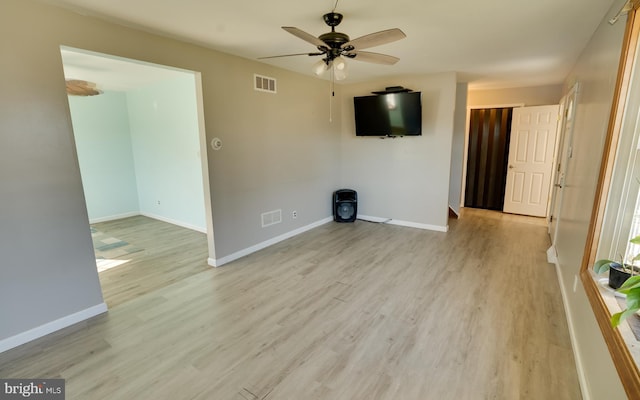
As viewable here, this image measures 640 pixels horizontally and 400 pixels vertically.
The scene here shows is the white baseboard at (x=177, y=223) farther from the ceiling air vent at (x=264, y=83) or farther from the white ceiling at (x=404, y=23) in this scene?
the white ceiling at (x=404, y=23)

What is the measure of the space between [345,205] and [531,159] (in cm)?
369

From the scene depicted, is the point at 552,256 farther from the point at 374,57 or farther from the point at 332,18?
the point at 332,18

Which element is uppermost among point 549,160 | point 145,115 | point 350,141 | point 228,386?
point 145,115

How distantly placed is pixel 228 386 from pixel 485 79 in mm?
5633

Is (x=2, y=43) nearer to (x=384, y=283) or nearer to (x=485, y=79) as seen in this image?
(x=384, y=283)

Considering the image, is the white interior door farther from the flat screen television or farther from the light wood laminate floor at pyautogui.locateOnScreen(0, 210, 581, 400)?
the light wood laminate floor at pyautogui.locateOnScreen(0, 210, 581, 400)

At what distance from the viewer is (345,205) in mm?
5520

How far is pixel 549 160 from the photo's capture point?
5488 mm

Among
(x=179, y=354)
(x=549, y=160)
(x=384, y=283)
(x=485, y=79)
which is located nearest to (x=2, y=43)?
(x=179, y=354)

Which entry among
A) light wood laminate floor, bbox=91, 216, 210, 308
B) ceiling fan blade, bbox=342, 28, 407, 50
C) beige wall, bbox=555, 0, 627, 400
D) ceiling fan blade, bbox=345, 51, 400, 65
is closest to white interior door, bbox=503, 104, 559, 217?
beige wall, bbox=555, 0, 627, 400

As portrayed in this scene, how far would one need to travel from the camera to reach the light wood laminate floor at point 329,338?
1.84 metres

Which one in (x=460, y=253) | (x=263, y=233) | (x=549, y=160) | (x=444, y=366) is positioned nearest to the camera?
(x=444, y=366)

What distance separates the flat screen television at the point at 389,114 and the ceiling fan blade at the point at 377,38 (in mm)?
2646

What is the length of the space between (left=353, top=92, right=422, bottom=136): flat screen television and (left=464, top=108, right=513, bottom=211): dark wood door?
8.16 ft
